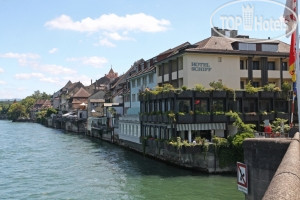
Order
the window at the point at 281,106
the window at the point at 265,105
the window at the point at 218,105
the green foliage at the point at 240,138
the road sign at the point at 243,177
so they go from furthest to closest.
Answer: the window at the point at 281,106 < the window at the point at 265,105 < the window at the point at 218,105 < the green foliage at the point at 240,138 < the road sign at the point at 243,177

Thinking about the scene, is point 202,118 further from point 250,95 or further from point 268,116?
point 268,116

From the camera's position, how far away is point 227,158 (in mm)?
33656

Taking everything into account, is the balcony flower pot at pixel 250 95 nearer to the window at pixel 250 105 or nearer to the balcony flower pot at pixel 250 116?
the window at pixel 250 105

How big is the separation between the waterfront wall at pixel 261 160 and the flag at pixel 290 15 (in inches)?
162

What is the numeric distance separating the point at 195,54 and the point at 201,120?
27.2 ft

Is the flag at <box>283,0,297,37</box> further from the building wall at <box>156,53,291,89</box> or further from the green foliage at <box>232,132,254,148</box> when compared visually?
the building wall at <box>156,53,291,89</box>

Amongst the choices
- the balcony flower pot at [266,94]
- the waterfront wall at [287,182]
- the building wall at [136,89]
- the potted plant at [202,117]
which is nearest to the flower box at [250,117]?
the balcony flower pot at [266,94]

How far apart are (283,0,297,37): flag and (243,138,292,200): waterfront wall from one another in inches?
162

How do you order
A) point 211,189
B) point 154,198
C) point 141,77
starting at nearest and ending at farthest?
1. point 154,198
2. point 211,189
3. point 141,77

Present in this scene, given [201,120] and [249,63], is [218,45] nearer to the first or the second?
[249,63]

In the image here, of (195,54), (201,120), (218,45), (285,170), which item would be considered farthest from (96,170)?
(285,170)

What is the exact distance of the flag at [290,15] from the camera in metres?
13.1

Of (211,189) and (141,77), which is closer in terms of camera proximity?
(211,189)

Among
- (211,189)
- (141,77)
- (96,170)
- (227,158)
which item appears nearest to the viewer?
(211,189)
